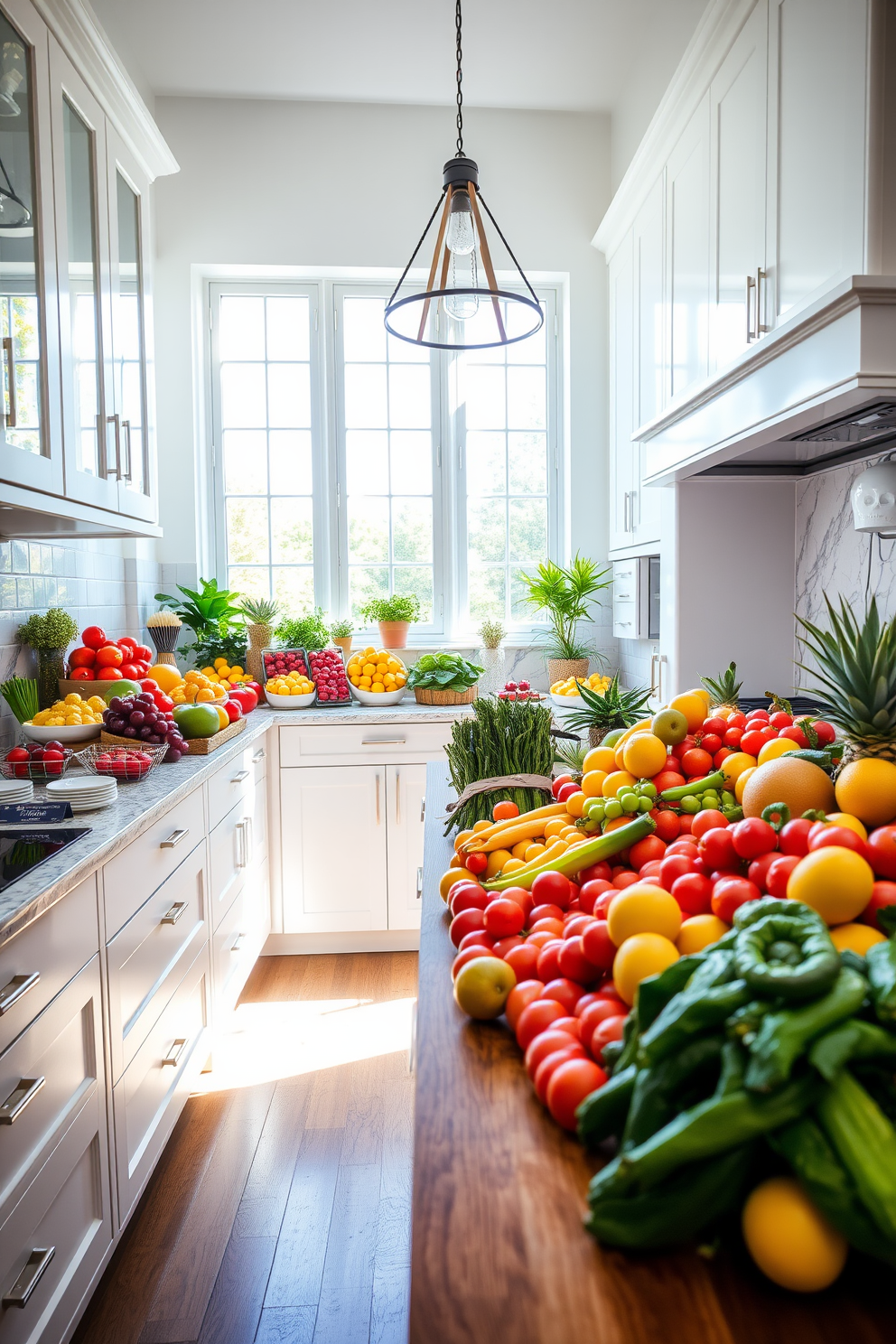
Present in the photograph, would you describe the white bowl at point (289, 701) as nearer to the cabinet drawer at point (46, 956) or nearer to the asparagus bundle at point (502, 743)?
the asparagus bundle at point (502, 743)

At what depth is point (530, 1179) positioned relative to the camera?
678mm

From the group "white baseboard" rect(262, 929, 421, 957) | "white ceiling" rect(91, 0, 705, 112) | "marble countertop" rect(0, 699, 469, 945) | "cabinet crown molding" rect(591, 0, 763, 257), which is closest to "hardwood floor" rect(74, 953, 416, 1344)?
"white baseboard" rect(262, 929, 421, 957)

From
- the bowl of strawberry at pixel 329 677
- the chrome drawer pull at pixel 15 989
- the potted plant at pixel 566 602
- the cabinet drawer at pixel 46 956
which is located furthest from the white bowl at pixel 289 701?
the chrome drawer pull at pixel 15 989

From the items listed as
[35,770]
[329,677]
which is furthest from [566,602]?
[35,770]

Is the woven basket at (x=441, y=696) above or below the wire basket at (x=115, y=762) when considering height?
above

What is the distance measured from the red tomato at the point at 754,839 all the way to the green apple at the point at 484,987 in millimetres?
297

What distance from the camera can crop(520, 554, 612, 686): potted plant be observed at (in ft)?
12.8

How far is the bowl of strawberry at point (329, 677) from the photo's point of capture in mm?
3676

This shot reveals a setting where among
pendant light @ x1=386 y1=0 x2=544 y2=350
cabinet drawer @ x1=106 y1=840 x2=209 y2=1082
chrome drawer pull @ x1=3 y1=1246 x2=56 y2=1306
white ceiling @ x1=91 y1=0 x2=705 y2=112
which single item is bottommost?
chrome drawer pull @ x1=3 y1=1246 x2=56 y2=1306

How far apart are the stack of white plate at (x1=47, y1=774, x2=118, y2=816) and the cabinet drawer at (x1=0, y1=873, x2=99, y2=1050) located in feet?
0.98

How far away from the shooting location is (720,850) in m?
0.98

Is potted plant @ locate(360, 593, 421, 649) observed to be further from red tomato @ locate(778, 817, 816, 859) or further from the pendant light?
red tomato @ locate(778, 817, 816, 859)

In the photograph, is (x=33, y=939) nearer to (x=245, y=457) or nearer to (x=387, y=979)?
(x=387, y=979)

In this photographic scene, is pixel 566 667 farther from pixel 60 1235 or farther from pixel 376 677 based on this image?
pixel 60 1235
